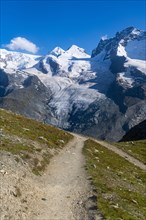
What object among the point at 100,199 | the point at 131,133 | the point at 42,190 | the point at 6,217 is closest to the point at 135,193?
the point at 100,199

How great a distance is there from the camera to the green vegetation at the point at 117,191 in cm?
3086

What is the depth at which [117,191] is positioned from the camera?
3803 cm

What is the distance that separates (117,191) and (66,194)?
6.19m

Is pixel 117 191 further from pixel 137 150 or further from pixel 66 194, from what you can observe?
pixel 137 150

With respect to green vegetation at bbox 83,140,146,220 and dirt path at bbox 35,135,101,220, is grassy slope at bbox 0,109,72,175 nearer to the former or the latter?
dirt path at bbox 35,135,101,220

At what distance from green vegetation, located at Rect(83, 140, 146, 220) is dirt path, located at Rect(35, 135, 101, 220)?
0.95 metres

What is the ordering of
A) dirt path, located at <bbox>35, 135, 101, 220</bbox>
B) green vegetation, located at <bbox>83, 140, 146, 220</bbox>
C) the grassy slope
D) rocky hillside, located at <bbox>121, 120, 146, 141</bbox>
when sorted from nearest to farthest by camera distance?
dirt path, located at <bbox>35, 135, 101, 220</bbox>, green vegetation, located at <bbox>83, 140, 146, 220</bbox>, the grassy slope, rocky hillside, located at <bbox>121, 120, 146, 141</bbox>

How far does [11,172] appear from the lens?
3444cm

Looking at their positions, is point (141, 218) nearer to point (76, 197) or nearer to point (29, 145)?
point (76, 197)

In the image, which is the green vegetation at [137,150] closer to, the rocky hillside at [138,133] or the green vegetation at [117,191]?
the green vegetation at [117,191]

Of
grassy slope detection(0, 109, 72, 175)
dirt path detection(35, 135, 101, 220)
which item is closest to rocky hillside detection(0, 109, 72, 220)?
grassy slope detection(0, 109, 72, 175)

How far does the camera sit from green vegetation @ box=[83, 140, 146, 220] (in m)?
30.9

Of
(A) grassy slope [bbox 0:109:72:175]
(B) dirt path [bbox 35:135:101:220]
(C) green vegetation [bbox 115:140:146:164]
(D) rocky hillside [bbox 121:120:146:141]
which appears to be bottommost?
(B) dirt path [bbox 35:135:101:220]

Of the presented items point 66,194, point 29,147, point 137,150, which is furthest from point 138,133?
point 66,194
